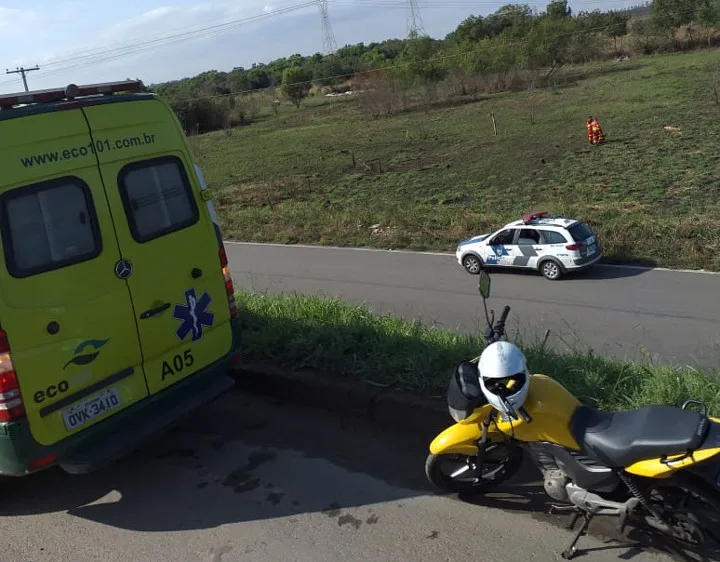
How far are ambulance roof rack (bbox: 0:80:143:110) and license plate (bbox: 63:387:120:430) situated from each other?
197 cm

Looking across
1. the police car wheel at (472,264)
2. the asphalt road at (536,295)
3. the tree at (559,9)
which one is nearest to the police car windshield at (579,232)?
the asphalt road at (536,295)

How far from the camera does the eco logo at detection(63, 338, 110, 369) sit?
4.68m

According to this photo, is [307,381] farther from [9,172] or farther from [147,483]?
[9,172]

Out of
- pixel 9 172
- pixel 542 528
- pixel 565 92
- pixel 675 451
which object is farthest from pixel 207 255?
pixel 565 92

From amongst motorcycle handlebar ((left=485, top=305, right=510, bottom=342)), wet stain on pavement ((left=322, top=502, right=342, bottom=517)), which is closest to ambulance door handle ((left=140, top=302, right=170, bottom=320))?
wet stain on pavement ((left=322, top=502, right=342, bottom=517))

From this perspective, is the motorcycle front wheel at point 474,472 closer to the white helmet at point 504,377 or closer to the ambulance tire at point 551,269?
the white helmet at point 504,377

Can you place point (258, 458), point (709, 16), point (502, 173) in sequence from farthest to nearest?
point (709, 16), point (502, 173), point (258, 458)

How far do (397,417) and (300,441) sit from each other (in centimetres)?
75

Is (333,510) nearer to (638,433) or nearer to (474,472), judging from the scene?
(474,472)

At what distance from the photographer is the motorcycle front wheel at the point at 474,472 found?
4480mm

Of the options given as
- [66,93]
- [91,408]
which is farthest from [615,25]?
[91,408]

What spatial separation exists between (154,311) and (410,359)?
1.98 meters

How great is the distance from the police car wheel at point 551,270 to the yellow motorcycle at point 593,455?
11.7 metres

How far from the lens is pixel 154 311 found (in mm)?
5160
